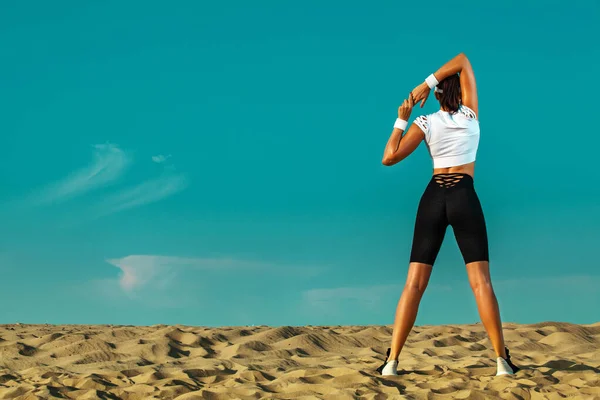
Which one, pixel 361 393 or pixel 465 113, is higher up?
pixel 465 113

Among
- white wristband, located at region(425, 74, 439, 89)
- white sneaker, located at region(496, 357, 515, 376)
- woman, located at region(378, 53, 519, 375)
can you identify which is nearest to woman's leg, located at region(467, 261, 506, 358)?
woman, located at region(378, 53, 519, 375)

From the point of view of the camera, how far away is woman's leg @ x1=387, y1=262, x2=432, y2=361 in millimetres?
5414

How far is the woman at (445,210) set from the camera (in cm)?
533

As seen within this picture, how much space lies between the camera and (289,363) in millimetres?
6938

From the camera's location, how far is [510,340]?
26.2 feet

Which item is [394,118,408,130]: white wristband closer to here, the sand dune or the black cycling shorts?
the black cycling shorts

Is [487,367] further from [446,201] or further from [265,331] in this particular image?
[265,331]

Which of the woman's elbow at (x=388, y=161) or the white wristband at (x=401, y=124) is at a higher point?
the white wristband at (x=401, y=124)

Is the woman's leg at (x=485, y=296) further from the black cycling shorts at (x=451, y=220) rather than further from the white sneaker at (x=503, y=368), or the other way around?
the white sneaker at (x=503, y=368)

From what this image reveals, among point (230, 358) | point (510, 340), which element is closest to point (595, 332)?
point (510, 340)

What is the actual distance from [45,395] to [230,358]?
7.10ft

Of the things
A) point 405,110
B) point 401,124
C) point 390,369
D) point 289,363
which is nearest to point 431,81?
point 405,110

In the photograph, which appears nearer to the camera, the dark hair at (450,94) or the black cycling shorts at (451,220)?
the black cycling shorts at (451,220)

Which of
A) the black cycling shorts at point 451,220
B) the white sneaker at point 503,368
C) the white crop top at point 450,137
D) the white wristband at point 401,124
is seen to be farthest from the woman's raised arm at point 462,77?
the white sneaker at point 503,368
